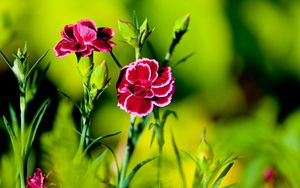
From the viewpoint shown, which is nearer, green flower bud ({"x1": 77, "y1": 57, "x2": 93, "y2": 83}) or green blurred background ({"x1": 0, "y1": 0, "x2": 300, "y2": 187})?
green flower bud ({"x1": 77, "y1": 57, "x2": 93, "y2": 83})

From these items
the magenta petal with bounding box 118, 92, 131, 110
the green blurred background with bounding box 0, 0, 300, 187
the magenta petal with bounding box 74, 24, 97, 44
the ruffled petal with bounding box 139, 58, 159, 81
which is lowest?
the green blurred background with bounding box 0, 0, 300, 187

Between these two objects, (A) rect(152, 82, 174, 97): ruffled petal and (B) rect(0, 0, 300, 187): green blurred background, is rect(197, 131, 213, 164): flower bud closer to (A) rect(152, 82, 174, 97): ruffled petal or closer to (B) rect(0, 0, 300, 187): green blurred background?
(A) rect(152, 82, 174, 97): ruffled petal

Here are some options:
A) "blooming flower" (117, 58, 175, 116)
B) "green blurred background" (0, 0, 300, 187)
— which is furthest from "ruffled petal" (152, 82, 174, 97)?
"green blurred background" (0, 0, 300, 187)

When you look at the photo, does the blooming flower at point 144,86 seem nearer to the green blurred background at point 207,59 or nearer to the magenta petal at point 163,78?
the magenta petal at point 163,78

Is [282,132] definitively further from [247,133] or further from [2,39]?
[2,39]

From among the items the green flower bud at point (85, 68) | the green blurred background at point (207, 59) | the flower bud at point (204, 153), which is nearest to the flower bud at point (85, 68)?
the green flower bud at point (85, 68)

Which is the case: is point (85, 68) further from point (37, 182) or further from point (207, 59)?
point (207, 59)
